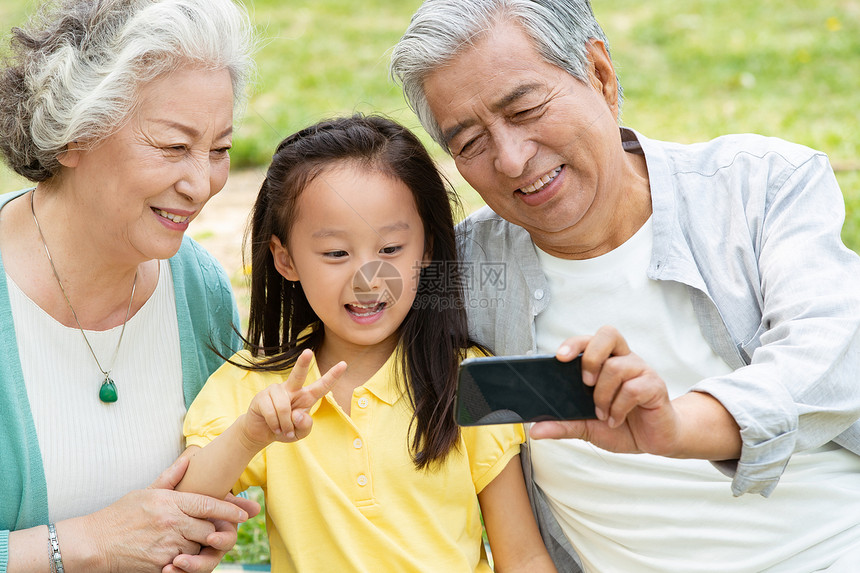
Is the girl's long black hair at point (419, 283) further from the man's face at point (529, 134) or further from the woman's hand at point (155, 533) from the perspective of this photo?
the woman's hand at point (155, 533)

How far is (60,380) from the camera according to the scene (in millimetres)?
2500

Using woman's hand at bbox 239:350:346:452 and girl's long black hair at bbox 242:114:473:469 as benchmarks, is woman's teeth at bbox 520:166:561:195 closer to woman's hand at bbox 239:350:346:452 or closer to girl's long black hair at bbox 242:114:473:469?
girl's long black hair at bbox 242:114:473:469

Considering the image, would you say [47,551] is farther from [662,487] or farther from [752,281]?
[752,281]

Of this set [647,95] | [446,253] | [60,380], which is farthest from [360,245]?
[647,95]

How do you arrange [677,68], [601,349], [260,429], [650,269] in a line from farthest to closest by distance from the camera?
[677,68] → [650,269] → [260,429] → [601,349]

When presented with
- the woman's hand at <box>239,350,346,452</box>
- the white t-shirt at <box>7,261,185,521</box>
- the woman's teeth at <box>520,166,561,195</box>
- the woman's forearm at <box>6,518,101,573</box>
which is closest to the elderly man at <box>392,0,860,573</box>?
the woman's teeth at <box>520,166,561,195</box>

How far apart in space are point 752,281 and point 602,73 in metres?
0.69

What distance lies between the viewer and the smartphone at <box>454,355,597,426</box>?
1.87 m

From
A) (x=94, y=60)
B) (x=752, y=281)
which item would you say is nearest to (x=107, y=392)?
(x=94, y=60)

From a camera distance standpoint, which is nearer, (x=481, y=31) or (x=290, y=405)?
(x=290, y=405)

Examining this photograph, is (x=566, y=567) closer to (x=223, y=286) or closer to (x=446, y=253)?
(x=446, y=253)

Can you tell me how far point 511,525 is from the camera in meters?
2.52

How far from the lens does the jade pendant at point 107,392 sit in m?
2.53

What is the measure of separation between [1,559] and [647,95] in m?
6.65
